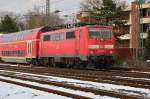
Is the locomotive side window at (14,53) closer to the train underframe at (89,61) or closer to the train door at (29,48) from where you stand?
the train door at (29,48)

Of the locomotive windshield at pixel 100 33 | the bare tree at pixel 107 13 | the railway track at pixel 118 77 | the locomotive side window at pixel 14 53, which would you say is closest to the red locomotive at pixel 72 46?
the locomotive windshield at pixel 100 33

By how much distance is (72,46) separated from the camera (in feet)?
103

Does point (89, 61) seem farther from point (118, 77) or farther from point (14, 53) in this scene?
point (14, 53)

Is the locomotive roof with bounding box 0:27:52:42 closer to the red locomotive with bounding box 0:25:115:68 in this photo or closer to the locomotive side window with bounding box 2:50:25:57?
the red locomotive with bounding box 0:25:115:68

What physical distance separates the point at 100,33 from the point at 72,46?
238cm

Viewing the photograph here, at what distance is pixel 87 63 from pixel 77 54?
109 cm

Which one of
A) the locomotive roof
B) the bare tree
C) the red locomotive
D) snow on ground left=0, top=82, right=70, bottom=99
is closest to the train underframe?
the red locomotive

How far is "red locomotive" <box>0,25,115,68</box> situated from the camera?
29.7 meters

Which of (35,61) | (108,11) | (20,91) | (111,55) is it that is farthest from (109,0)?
(20,91)

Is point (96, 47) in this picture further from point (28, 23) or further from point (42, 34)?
point (28, 23)

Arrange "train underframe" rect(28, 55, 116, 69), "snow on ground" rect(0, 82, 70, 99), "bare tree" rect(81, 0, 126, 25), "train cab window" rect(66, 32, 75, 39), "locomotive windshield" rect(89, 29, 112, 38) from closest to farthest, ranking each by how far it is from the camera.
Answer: "snow on ground" rect(0, 82, 70, 99)
"train underframe" rect(28, 55, 116, 69)
"locomotive windshield" rect(89, 29, 112, 38)
"train cab window" rect(66, 32, 75, 39)
"bare tree" rect(81, 0, 126, 25)

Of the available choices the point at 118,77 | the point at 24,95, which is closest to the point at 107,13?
the point at 118,77

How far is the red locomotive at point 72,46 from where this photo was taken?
29.7 m

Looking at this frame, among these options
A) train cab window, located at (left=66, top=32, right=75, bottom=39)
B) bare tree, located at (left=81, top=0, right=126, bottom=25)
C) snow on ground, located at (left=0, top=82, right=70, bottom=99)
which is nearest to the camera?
snow on ground, located at (left=0, top=82, right=70, bottom=99)
